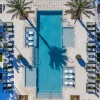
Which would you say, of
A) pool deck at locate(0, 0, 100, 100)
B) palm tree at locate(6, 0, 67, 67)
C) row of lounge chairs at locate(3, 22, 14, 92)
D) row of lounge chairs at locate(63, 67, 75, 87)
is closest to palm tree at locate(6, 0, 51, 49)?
palm tree at locate(6, 0, 67, 67)

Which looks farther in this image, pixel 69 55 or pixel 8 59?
pixel 8 59

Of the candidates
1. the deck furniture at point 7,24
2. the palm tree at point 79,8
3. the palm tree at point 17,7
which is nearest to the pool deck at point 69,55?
the deck furniture at point 7,24

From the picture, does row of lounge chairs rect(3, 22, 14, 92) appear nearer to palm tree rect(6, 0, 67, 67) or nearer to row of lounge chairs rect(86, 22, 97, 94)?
palm tree rect(6, 0, 67, 67)

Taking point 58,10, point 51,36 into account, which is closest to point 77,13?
point 58,10

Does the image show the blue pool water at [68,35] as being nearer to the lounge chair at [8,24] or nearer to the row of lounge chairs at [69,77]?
the row of lounge chairs at [69,77]

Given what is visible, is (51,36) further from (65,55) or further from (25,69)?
(25,69)

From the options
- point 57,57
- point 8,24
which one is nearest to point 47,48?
point 57,57

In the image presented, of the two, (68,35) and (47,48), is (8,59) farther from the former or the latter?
(68,35)
